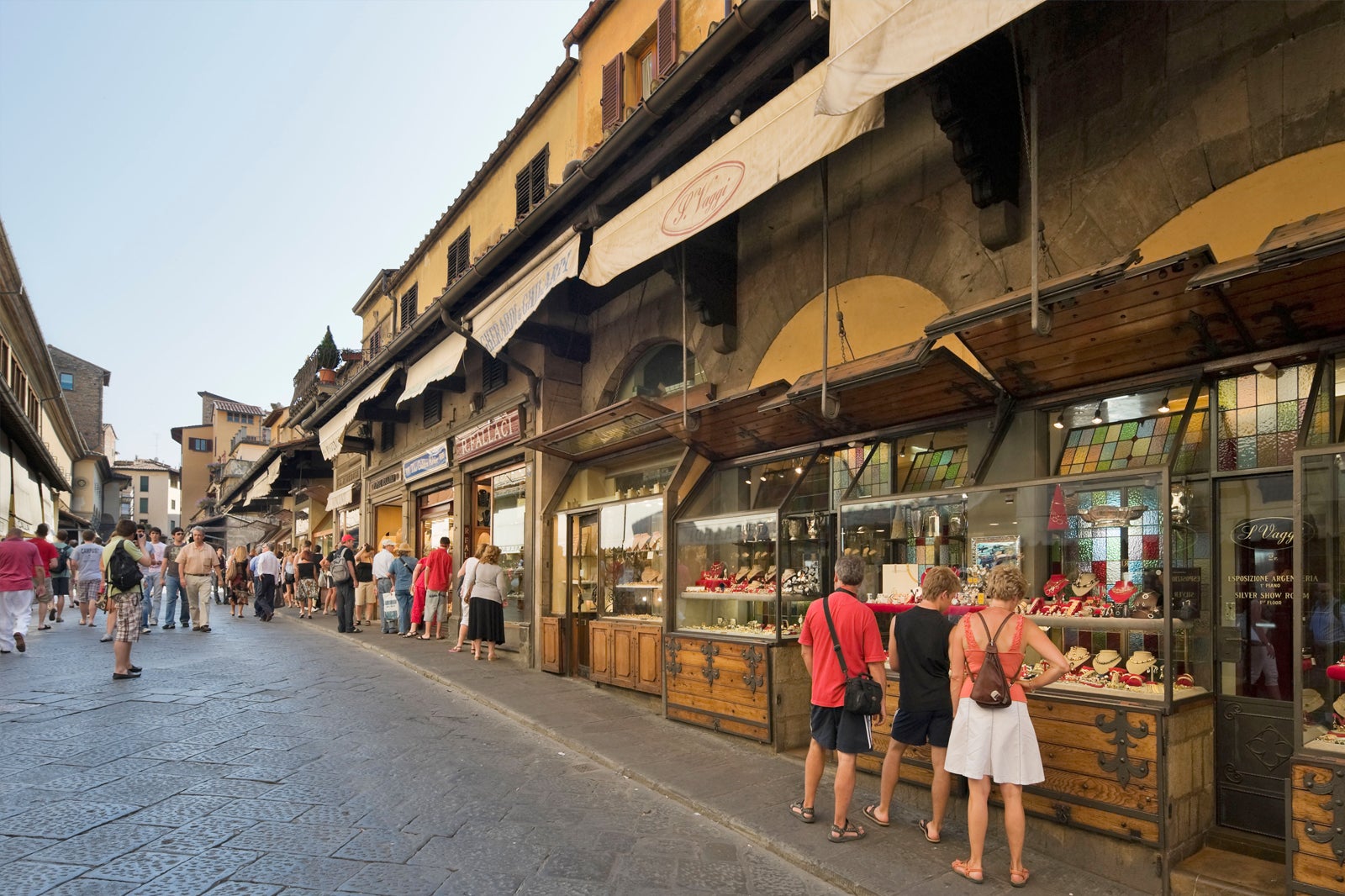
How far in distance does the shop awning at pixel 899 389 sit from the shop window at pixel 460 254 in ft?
36.6

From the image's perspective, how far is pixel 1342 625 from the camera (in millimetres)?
4074

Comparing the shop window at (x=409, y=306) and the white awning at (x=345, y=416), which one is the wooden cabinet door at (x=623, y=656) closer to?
the white awning at (x=345, y=416)

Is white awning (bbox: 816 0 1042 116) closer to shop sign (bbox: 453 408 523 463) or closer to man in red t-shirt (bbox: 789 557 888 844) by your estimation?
man in red t-shirt (bbox: 789 557 888 844)

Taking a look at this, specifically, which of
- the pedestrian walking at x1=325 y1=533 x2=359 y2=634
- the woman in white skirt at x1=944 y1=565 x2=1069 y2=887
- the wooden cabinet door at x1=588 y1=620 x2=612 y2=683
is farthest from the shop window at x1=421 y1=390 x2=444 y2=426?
the woman in white skirt at x1=944 y1=565 x2=1069 y2=887

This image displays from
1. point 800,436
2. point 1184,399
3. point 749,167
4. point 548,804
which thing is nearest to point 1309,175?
point 1184,399

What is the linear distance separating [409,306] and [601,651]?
44.0 feet

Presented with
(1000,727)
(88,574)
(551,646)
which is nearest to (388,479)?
(88,574)

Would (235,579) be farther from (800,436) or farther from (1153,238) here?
(1153,238)

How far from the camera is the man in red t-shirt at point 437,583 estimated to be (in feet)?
47.5

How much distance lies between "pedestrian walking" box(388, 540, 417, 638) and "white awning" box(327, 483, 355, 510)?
8.27 metres

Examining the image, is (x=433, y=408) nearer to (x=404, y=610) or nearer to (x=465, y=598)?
(x=404, y=610)

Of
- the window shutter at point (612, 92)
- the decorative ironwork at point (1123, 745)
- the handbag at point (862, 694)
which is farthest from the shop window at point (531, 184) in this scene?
the decorative ironwork at point (1123, 745)

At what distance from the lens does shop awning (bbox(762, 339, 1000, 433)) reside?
609cm

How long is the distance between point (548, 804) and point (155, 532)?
14684 millimetres
